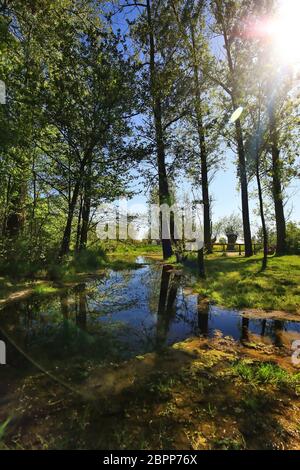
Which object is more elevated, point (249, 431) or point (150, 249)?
point (150, 249)

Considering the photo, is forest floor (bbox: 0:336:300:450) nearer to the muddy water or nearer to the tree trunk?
the muddy water

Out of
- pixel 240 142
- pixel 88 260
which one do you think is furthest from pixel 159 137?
pixel 88 260

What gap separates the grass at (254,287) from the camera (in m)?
7.92

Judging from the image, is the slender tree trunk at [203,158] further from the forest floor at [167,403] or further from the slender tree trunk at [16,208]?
the forest floor at [167,403]

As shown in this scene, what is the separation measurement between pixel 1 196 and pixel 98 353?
10690mm

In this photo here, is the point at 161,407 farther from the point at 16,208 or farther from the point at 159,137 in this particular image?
the point at 159,137

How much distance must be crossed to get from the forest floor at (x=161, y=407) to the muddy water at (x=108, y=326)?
499 mm

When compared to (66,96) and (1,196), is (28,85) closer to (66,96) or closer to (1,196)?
(66,96)

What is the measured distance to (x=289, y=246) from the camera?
1883cm

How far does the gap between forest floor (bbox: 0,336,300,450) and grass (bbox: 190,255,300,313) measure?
338 cm

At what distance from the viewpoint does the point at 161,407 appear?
3.36m

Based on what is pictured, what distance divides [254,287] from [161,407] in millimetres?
6714

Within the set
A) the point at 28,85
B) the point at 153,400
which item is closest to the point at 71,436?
the point at 153,400

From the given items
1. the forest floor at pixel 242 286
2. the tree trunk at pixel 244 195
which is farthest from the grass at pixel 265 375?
the tree trunk at pixel 244 195
